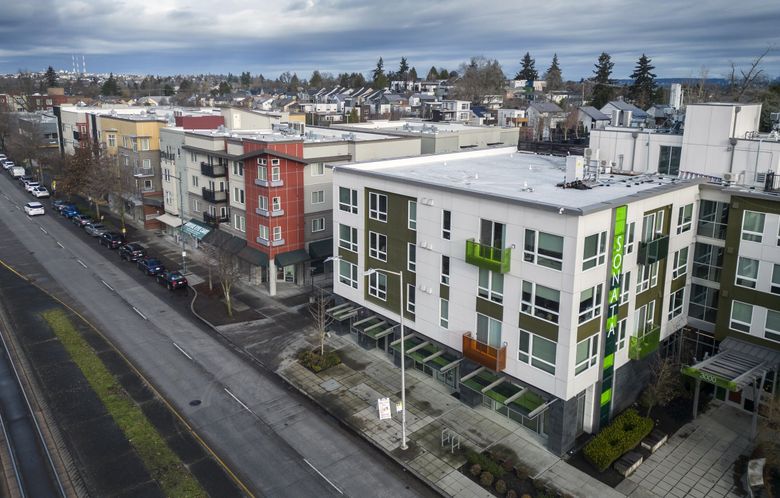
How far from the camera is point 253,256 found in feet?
163

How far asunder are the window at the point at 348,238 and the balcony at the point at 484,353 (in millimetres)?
11396

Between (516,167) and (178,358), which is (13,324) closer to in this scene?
(178,358)

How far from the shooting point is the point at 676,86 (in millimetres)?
48531

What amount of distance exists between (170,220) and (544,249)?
47310 mm

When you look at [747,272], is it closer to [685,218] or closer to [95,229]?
[685,218]

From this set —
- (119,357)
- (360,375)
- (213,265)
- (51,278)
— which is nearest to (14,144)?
(51,278)

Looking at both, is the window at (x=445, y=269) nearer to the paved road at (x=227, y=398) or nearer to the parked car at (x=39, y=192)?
the paved road at (x=227, y=398)

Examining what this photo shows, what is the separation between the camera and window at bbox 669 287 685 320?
35259 mm

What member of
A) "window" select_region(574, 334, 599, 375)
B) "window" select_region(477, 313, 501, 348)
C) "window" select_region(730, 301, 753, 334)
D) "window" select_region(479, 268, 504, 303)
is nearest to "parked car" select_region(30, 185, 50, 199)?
"window" select_region(477, 313, 501, 348)

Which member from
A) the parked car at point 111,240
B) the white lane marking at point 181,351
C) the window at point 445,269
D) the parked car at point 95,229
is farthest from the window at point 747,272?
the parked car at point 95,229

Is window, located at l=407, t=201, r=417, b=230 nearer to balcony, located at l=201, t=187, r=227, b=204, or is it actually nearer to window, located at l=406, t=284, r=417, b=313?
window, located at l=406, t=284, r=417, b=313

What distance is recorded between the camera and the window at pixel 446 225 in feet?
107

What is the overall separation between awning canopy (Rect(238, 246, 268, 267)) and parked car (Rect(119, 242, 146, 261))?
44.3 feet

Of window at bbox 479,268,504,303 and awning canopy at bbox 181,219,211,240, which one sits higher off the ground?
window at bbox 479,268,504,303
